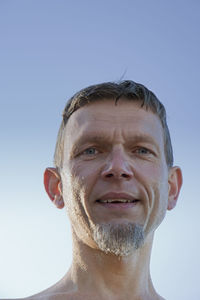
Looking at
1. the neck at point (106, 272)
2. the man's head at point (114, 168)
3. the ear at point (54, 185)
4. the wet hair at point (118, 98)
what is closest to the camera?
the man's head at point (114, 168)

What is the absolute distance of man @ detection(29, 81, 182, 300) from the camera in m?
3.07

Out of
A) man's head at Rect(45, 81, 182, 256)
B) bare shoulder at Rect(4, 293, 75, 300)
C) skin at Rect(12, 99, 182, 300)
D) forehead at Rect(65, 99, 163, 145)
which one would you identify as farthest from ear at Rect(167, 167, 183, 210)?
bare shoulder at Rect(4, 293, 75, 300)

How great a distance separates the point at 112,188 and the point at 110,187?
0.02 m

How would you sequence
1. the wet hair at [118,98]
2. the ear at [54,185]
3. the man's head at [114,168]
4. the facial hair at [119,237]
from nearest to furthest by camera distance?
the facial hair at [119,237] → the man's head at [114,168] → the wet hair at [118,98] → the ear at [54,185]

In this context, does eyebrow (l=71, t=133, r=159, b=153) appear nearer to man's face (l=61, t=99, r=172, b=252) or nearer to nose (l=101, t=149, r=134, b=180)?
man's face (l=61, t=99, r=172, b=252)

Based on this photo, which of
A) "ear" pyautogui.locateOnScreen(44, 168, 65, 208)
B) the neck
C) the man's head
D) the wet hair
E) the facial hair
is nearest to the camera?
the facial hair

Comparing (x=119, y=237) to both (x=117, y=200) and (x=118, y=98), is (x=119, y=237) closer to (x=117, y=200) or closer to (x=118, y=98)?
(x=117, y=200)

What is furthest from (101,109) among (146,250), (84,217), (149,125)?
(146,250)

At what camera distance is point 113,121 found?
11.2 ft

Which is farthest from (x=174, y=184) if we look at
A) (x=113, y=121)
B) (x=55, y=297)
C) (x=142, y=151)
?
(x=55, y=297)

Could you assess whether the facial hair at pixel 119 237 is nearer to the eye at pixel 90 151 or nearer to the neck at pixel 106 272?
the neck at pixel 106 272

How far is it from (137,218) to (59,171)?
98cm

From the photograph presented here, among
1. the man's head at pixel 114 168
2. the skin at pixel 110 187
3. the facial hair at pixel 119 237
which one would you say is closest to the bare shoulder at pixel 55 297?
the skin at pixel 110 187

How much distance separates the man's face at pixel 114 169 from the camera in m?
3.09
